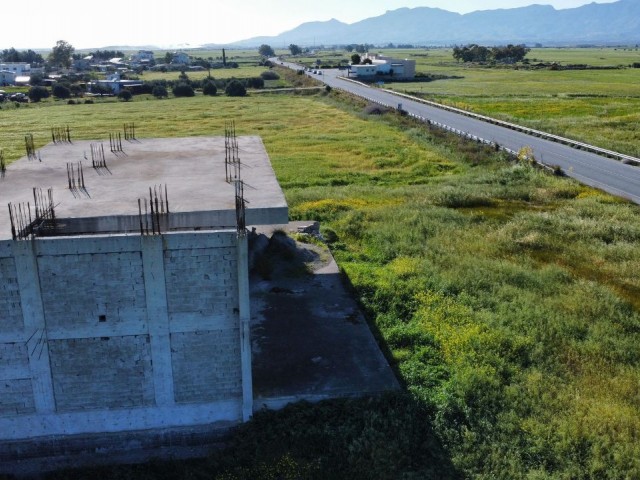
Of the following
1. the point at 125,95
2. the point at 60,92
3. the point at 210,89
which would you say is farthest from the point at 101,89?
the point at 210,89

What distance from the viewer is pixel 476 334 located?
637 inches

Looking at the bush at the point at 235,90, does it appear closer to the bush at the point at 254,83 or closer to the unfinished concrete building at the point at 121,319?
the bush at the point at 254,83

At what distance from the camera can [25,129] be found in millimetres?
57219

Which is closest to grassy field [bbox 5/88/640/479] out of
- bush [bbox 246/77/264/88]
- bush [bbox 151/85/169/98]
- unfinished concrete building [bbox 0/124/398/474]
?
unfinished concrete building [bbox 0/124/398/474]

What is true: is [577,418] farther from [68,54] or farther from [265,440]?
[68,54]

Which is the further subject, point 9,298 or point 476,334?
point 476,334

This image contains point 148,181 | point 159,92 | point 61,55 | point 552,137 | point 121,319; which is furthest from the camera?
point 61,55

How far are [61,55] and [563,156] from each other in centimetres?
16716

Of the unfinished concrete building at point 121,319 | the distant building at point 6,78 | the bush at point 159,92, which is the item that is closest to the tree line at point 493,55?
the bush at point 159,92

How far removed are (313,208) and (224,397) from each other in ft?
56.1

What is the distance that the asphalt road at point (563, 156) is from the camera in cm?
3342

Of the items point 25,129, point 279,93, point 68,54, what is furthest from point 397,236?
point 68,54

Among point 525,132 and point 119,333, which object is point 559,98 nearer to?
point 525,132

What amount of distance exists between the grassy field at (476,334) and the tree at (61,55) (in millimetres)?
159976
